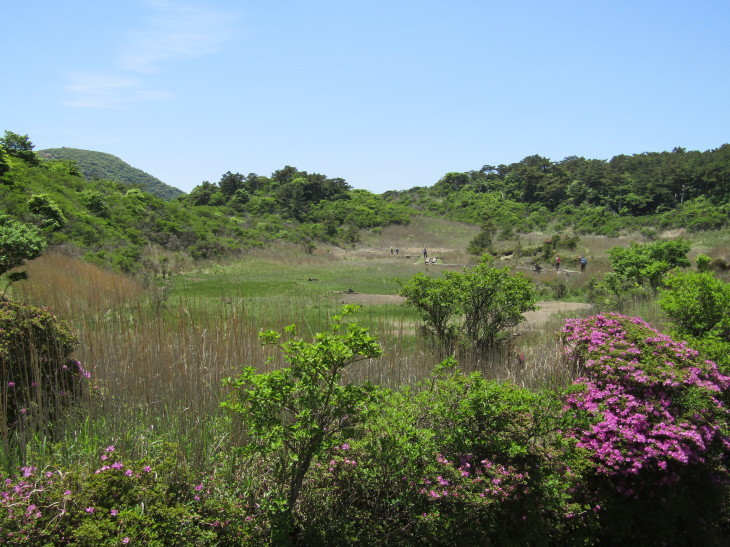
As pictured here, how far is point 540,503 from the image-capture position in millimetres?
2990

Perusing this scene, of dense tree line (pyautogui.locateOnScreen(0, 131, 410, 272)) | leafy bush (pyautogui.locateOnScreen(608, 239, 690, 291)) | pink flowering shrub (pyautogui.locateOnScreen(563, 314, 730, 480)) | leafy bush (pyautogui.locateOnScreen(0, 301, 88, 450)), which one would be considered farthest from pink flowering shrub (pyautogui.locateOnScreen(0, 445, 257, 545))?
leafy bush (pyautogui.locateOnScreen(608, 239, 690, 291))

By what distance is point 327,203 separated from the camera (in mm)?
68438

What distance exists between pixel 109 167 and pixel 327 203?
82794 millimetres

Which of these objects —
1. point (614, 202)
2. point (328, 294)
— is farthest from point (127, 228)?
point (614, 202)

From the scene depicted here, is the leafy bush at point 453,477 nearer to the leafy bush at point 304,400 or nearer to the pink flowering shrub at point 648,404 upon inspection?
the leafy bush at point 304,400

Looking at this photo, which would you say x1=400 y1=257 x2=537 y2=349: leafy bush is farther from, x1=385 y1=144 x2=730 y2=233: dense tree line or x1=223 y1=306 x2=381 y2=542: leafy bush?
x1=385 y1=144 x2=730 y2=233: dense tree line

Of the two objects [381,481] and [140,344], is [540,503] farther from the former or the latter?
[140,344]

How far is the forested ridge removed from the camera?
80.0 ft

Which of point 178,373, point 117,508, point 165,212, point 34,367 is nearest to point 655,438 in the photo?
point 117,508

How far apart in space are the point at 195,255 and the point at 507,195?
6404cm

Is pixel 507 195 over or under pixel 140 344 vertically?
over

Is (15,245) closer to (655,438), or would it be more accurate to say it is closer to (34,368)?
(34,368)

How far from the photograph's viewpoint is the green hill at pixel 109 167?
394ft

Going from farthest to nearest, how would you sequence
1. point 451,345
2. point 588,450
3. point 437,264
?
point 437,264, point 451,345, point 588,450
